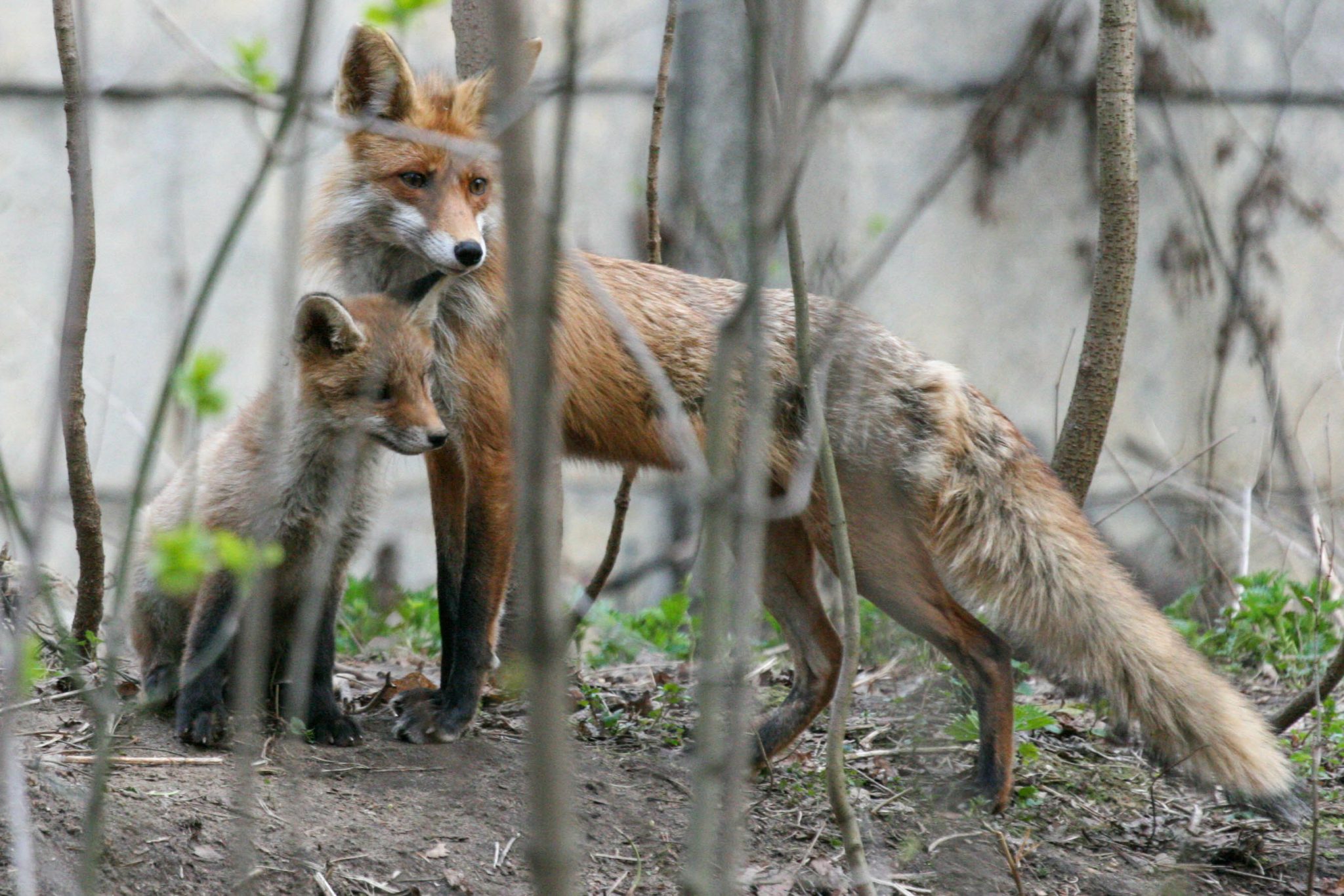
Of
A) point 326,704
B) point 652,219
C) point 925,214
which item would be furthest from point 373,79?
point 925,214

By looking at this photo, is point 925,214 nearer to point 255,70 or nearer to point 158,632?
point 158,632

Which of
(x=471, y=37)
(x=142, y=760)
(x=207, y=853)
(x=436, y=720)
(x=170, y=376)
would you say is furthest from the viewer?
(x=471, y=37)

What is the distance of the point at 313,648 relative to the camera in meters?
4.03

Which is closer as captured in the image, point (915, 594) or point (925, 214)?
point (915, 594)

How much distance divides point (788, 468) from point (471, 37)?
2.32 m

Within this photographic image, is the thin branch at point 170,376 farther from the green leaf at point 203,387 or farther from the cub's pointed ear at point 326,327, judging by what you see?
the cub's pointed ear at point 326,327

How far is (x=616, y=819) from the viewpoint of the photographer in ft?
12.6

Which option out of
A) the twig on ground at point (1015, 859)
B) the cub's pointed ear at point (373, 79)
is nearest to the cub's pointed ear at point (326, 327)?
the cub's pointed ear at point (373, 79)

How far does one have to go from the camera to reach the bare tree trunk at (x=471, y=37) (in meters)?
5.17

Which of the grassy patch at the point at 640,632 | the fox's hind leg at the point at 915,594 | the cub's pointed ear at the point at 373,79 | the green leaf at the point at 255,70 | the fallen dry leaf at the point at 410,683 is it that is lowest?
the grassy patch at the point at 640,632

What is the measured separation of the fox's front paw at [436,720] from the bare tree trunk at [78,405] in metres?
1.18

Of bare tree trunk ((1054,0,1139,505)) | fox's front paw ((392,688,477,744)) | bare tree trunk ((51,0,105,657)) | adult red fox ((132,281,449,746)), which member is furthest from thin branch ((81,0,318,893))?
bare tree trunk ((1054,0,1139,505))

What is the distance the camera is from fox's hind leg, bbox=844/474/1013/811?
4.34m

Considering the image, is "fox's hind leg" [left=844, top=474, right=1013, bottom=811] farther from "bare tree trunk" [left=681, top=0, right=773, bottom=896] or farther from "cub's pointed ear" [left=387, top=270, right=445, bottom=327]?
"bare tree trunk" [left=681, top=0, right=773, bottom=896]
